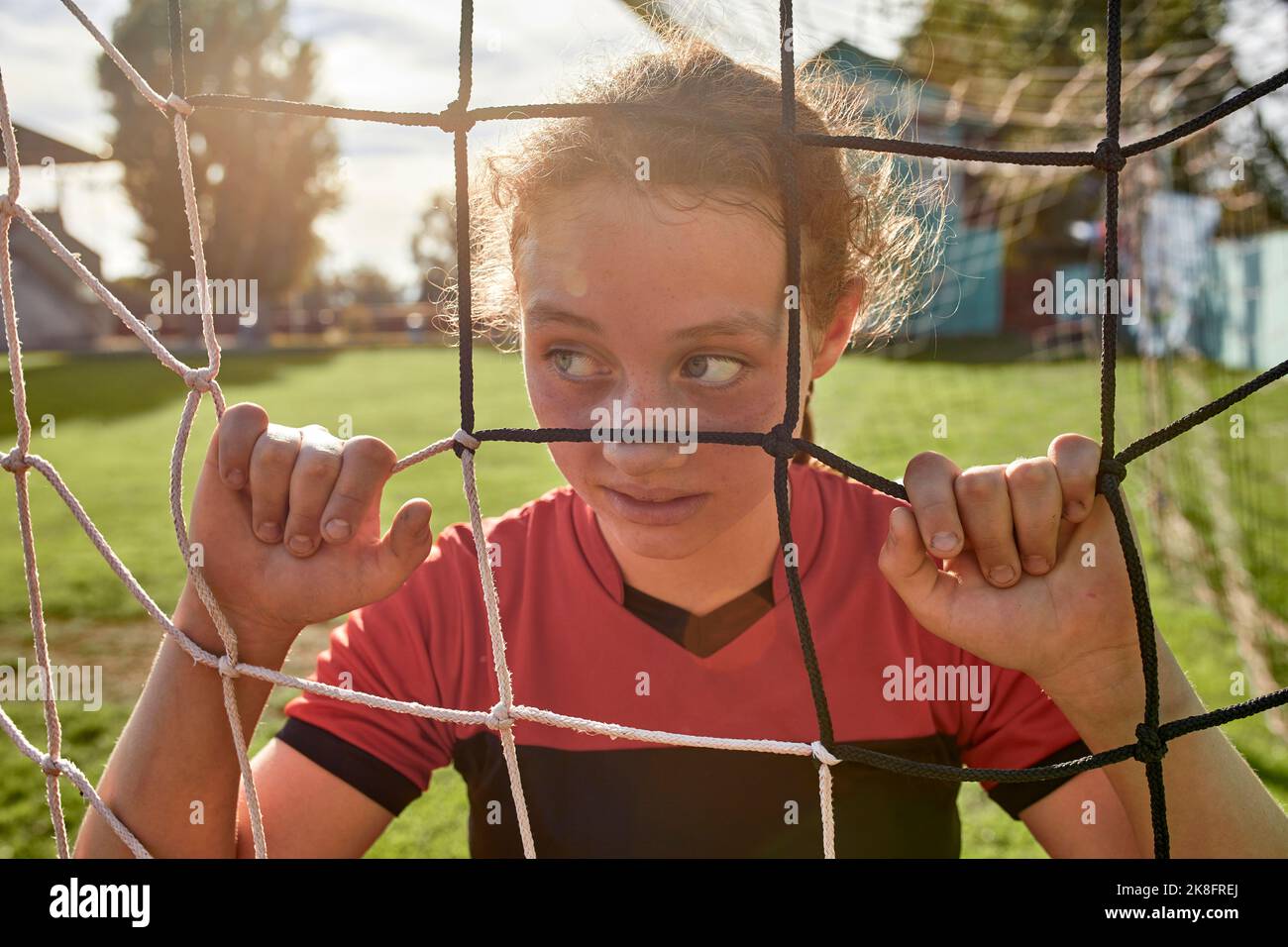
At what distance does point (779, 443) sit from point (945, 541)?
0.60 feet

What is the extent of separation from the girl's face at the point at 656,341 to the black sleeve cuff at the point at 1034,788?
1.29ft

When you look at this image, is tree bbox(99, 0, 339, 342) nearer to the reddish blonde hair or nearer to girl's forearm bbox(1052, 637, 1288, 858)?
the reddish blonde hair

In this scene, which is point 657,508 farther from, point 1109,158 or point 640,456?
point 1109,158

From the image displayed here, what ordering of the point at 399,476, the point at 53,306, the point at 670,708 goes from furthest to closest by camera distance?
the point at 53,306 < the point at 399,476 < the point at 670,708

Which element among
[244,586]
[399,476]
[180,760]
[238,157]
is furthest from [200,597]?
[238,157]

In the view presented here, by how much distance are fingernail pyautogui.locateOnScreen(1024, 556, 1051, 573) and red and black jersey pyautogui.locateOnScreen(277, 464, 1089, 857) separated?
0.29 metres

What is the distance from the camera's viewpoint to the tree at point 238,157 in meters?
16.4

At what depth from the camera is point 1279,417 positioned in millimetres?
6016

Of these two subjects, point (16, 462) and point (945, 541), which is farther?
point (16, 462)

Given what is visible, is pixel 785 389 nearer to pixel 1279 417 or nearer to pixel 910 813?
pixel 910 813

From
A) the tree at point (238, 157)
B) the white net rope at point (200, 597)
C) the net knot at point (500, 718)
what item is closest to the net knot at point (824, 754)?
the white net rope at point (200, 597)

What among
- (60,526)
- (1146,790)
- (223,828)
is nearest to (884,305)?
(1146,790)

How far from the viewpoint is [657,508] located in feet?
3.19

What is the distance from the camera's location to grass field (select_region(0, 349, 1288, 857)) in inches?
73.9
